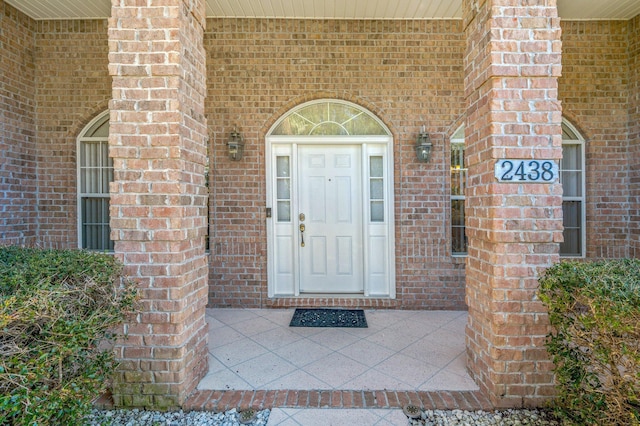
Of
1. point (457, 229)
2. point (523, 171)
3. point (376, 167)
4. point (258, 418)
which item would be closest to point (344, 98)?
point (376, 167)

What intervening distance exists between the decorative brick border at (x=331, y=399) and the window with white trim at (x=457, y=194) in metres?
2.38

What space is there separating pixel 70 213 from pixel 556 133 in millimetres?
5608

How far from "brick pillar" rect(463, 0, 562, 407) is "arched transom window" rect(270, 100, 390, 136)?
218cm

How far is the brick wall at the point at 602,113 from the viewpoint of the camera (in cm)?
434

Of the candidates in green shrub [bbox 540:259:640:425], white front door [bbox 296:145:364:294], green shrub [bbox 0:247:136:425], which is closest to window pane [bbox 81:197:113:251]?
green shrub [bbox 0:247:136:425]

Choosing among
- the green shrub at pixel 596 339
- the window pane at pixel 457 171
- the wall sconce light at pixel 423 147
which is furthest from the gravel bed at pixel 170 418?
the window pane at pixel 457 171

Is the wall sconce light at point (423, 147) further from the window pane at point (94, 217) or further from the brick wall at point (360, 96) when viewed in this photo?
the window pane at point (94, 217)

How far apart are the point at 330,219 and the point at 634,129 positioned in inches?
168

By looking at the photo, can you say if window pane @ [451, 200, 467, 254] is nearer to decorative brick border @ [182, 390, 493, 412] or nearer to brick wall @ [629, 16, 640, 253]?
brick wall @ [629, 16, 640, 253]

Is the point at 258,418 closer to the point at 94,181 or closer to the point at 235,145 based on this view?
the point at 235,145

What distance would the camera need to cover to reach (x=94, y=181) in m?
4.54

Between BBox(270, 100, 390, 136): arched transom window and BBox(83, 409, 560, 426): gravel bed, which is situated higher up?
BBox(270, 100, 390, 136): arched transom window

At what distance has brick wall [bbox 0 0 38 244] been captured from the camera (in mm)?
4016

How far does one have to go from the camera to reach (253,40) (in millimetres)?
4266
